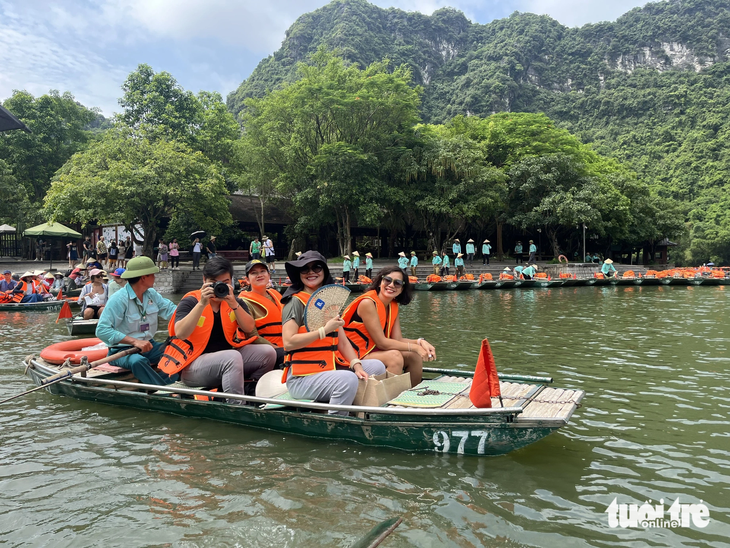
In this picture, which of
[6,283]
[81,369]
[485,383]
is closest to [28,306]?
[6,283]

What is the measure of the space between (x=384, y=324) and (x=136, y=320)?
3.05m

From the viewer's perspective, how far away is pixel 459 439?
448 cm

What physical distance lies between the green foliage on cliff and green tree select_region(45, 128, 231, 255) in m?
44.5

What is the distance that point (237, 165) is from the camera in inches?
1534

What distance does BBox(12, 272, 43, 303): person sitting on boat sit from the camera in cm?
1664

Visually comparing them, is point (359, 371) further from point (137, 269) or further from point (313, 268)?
point (137, 269)

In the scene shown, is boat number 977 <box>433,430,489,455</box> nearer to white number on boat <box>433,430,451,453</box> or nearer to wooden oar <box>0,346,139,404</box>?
white number on boat <box>433,430,451,453</box>

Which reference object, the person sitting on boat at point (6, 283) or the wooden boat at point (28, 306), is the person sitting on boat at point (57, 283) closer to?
the person sitting on boat at point (6, 283)

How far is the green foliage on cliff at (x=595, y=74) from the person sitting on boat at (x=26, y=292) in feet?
179

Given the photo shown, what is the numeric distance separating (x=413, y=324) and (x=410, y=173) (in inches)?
812

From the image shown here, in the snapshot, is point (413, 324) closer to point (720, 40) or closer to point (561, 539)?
point (561, 539)

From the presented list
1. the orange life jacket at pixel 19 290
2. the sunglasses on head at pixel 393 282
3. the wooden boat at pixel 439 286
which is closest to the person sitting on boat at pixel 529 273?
the wooden boat at pixel 439 286

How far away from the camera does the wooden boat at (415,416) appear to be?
4.30m

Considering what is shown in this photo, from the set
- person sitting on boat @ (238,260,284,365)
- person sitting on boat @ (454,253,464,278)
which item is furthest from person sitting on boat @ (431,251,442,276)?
person sitting on boat @ (238,260,284,365)
